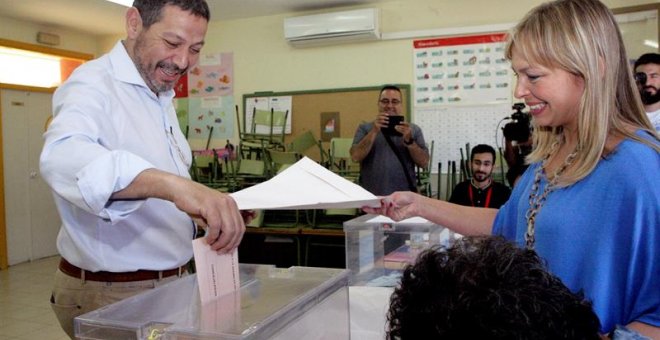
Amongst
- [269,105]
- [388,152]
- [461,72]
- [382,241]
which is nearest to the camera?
[382,241]

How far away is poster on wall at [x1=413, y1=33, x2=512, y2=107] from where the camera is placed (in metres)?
5.64

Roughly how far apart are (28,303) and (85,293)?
404cm

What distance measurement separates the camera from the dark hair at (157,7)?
1.31 m

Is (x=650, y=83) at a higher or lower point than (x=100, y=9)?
lower

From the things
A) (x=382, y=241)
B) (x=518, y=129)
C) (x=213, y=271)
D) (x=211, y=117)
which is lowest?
(x=382, y=241)

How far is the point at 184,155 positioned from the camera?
1.48 metres

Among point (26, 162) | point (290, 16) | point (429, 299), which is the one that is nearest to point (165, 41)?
point (429, 299)

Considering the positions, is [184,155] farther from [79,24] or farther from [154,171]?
[79,24]

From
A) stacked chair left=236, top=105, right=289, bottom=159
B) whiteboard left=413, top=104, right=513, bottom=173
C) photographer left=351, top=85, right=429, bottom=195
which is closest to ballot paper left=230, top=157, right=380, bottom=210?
photographer left=351, top=85, right=429, bottom=195

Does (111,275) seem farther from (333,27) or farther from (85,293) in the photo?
(333,27)

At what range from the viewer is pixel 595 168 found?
911mm

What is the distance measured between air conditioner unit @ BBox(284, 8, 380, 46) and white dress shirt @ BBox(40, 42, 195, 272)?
4661mm

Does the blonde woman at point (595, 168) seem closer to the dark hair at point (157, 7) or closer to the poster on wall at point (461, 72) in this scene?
the dark hair at point (157, 7)

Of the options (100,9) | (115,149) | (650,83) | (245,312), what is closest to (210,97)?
(100,9)
